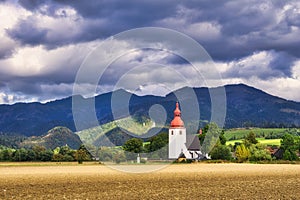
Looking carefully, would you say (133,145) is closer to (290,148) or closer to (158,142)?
(158,142)

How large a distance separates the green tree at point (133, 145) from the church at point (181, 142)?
29.4 metres

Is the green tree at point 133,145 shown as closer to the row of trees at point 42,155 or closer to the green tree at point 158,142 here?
the green tree at point 158,142

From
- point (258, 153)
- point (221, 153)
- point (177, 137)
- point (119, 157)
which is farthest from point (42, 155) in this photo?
point (258, 153)

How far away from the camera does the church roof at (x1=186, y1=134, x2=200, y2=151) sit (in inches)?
6255

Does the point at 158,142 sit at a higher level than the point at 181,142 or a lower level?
lower

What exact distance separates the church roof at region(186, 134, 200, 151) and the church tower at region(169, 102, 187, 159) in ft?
6.62

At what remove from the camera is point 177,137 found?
15900 centimetres

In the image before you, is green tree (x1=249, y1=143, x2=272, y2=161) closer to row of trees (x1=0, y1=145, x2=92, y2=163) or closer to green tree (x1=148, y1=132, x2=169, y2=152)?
green tree (x1=148, y1=132, x2=169, y2=152)

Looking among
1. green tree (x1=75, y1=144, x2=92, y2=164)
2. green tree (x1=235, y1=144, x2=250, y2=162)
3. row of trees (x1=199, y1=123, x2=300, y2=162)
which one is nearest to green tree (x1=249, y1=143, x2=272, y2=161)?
row of trees (x1=199, y1=123, x2=300, y2=162)

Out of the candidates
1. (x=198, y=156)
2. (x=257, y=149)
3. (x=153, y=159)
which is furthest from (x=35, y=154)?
(x=257, y=149)

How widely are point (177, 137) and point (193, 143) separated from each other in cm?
549

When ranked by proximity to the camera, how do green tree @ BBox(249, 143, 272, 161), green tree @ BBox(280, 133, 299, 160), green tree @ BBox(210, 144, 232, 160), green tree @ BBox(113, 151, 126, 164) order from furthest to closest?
green tree @ BBox(210, 144, 232, 160) < green tree @ BBox(249, 143, 272, 161) < green tree @ BBox(280, 133, 299, 160) < green tree @ BBox(113, 151, 126, 164)

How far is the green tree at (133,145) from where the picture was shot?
118188 millimetres

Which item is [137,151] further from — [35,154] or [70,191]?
[70,191]
